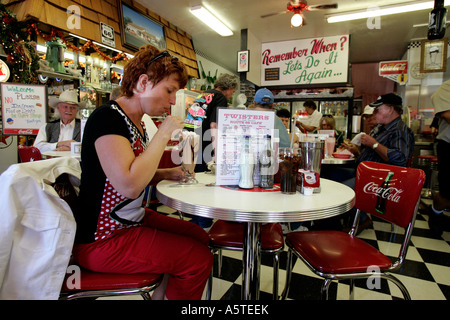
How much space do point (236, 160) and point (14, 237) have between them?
96cm

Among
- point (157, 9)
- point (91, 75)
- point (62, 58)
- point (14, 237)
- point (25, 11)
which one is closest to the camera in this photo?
point (14, 237)

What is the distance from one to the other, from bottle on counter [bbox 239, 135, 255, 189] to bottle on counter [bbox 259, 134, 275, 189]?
6 cm

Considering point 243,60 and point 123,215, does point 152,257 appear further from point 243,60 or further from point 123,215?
point 243,60

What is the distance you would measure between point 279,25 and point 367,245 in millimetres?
5806

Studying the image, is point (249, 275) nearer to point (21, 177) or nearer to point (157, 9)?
point (21, 177)

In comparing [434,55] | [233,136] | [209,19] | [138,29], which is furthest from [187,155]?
[434,55]

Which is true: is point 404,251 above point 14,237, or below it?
below

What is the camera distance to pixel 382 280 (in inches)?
86.0

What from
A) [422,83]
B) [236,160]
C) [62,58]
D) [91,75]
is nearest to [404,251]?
[236,160]

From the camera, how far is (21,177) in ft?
2.95

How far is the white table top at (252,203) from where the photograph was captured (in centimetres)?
96

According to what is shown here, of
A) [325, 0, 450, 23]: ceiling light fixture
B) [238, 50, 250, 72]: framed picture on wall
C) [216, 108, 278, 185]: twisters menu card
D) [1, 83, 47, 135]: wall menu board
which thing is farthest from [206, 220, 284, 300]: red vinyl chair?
[325, 0, 450, 23]: ceiling light fixture
